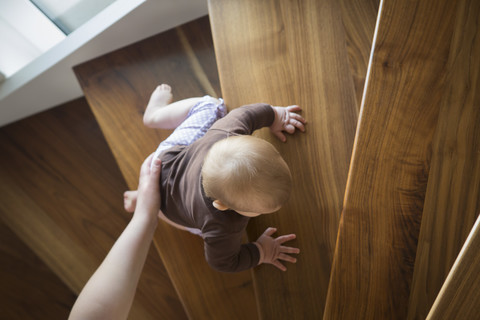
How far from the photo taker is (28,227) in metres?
1.33

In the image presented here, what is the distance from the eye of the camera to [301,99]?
0.90m

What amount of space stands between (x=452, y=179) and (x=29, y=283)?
4.50ft

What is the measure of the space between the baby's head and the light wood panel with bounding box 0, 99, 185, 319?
2.56 ft

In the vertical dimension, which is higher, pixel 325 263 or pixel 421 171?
pixel 421 171

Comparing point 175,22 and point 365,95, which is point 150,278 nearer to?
point 175,22

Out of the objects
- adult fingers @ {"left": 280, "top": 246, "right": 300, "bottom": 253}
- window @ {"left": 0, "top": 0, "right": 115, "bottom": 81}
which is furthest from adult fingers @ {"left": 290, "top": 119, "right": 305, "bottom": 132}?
window @ {"left": 0, "top": 0, "right": 115, "bottom": 81}

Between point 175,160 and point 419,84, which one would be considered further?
point 175,160

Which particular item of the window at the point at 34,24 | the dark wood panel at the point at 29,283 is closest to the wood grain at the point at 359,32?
the window at the point at 34,24

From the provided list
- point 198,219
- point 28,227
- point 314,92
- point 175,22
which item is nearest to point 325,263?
point 198,219

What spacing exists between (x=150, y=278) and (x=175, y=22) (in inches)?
34.7

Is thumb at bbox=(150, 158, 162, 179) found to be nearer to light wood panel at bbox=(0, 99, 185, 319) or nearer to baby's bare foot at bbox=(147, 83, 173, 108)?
baby's bare foot at bbox=(147, 83, 173, 108)

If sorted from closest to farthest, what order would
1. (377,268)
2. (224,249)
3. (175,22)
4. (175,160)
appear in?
(377,268), (224,249), (175,160), (175,22)

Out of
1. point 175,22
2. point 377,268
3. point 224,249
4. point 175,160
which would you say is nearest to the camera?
point 377,268

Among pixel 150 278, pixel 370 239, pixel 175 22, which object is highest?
pixel 175 22
